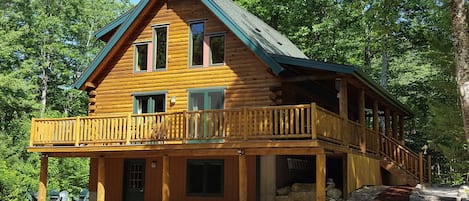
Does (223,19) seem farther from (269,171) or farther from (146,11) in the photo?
(269,171)

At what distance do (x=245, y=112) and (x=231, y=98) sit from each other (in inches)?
132

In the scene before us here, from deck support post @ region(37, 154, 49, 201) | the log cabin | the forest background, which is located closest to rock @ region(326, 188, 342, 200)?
the log cabin

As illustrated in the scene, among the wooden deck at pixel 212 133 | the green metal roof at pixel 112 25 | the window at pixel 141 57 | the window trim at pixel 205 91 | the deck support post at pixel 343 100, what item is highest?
the green metal roof at pixel 112 25

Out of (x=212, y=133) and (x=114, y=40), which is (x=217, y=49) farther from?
(x=212, y=133)

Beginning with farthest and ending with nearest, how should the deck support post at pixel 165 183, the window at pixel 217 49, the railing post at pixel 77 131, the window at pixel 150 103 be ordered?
the window at pixel 150 103
the window at pixel 217 49
the railing post at pixel 77 131
the deck support post at pixel 165 183

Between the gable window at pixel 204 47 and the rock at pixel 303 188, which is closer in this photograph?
the rock at pixel 303 188

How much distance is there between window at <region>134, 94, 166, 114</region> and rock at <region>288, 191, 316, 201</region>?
6208 mm

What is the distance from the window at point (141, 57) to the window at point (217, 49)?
297 centimetres

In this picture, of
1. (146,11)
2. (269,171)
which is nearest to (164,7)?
(146,11)

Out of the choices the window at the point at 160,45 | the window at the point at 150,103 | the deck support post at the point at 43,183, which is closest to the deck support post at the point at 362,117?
the window at the point at 150,103

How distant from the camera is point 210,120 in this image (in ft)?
51.8

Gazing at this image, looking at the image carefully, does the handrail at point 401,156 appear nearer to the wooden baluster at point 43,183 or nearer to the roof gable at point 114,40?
the roof gable at point 114,40

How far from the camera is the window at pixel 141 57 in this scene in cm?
2041

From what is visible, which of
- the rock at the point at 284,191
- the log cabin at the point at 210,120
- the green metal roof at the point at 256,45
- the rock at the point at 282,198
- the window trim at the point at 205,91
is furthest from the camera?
the window trim at the point at 205,91
